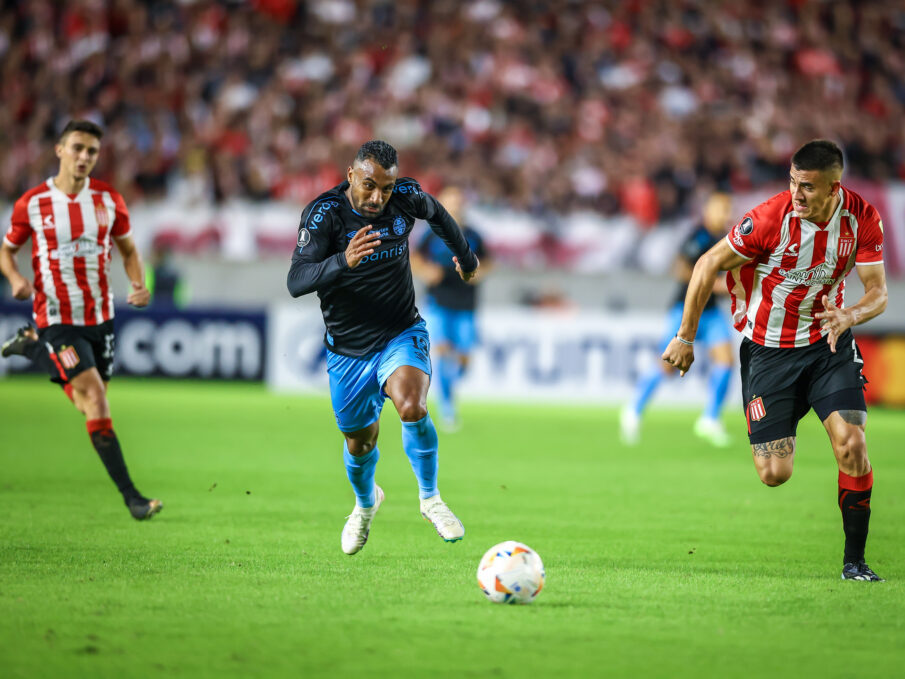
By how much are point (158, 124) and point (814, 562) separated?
687 inches

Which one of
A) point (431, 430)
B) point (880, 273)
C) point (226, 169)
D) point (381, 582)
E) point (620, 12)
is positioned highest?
point (620, 12)

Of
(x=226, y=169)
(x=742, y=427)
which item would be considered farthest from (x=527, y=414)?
(x=226, y=169)

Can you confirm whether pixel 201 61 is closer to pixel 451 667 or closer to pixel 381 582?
pixel 381 582

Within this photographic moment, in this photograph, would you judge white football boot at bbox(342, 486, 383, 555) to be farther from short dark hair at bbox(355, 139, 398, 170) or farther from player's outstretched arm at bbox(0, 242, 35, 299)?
player's outstretched arm at bbox(0, 242, 35, 299)

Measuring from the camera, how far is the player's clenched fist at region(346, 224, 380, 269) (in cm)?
586

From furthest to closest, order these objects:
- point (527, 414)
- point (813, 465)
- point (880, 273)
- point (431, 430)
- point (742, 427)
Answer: point (527, 414) < point (742, 427) < point (813, 465) < point (431, 430) < point (880, 273)

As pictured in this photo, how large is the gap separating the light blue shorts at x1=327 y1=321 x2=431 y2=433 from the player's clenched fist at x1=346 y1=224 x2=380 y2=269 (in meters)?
0.77

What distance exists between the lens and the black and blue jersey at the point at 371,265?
632 centimetres

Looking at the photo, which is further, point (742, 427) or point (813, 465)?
point (742, 427)

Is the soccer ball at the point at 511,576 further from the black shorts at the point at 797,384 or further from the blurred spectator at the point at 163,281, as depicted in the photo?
the blurred spectator at the point at 163,281

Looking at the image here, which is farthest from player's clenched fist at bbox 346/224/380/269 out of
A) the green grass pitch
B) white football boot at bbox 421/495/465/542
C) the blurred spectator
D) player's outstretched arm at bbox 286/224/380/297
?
the blurred spectator

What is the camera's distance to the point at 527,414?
53.8ft

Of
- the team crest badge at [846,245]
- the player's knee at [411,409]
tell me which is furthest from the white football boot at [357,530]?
the team crest badge at [846,245]

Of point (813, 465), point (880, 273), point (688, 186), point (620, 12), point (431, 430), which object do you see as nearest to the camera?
point (880, 273)
